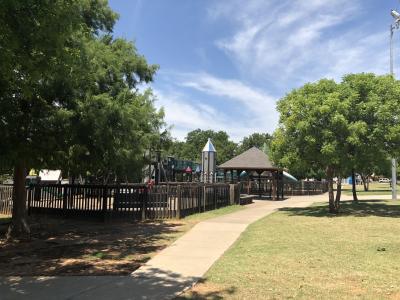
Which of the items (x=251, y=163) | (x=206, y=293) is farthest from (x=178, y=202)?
(x=251, y=163)

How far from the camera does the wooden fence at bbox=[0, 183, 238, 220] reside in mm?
17016

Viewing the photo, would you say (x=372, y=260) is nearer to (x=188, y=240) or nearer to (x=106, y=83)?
(x=188, y=240)

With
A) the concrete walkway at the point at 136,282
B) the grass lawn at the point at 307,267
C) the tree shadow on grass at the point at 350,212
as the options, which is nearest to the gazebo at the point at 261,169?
the tree shadow on grass at the point at 350,212

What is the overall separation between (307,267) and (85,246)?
17.7ft

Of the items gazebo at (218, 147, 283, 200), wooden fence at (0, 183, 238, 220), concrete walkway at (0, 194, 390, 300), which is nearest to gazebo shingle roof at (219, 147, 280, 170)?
gazebo at (218, 147, 283, 200)

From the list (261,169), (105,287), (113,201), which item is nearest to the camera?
(105,287)

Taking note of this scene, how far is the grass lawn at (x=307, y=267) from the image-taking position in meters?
6.75

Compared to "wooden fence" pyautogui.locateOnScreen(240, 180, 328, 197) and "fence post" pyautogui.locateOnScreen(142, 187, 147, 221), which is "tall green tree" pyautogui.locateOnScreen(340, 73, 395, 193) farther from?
"wooden fence" pyautogui.locateOnScreen(240, 180, 328, 197)

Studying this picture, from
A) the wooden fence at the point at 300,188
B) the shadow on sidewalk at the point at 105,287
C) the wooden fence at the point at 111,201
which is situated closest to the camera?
the shadow on sidewalk at the point at 105,287

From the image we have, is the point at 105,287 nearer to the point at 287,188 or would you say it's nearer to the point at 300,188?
the point at 287,188

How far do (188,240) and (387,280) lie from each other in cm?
555

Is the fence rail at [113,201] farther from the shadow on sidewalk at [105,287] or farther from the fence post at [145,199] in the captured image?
the shadow on sidewalk at [105,287]

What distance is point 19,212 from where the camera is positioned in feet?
43.4

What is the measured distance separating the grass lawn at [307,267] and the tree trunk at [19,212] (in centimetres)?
595
